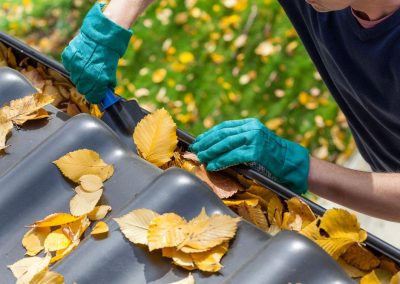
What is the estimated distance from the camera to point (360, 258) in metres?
1.34

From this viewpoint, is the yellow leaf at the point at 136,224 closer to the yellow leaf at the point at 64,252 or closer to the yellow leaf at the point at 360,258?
the yellow leaf at the point at 64,252

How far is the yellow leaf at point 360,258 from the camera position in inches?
52.2

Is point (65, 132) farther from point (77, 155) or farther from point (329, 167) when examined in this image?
point (329, 167)

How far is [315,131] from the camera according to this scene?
3766 mm

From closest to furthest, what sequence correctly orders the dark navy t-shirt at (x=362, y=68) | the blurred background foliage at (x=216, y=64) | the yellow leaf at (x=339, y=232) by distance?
1. the yellow leaf at (x=339, y=232)
2. the dark navy t-shirt at (x=362, y=68)
3. the blurred background foliage at (x=216, y=64)

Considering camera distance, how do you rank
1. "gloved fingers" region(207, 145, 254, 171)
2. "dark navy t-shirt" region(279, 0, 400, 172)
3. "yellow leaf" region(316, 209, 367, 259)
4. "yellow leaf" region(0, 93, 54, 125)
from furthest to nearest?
1. "dark navy t-shirt" region(279, 0, 400, 172)
2. "yellow leaf" region(0, 93, 54, 125)
3. "gloved fingers" region(207, 145, 254, 171)
4. "yellow leaf" region(316, 209, 367, 259)

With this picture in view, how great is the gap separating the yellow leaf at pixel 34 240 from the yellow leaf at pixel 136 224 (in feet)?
0.61

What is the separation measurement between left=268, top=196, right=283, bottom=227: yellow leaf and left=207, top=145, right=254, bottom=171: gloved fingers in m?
0.13

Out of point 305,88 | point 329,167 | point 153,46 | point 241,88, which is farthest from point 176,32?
point 329,167

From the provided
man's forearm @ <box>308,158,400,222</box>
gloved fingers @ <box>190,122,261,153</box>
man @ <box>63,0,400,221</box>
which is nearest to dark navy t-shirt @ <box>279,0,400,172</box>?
man @ <box>63,0,400,221</box>

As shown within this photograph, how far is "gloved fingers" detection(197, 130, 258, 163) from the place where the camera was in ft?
5.16

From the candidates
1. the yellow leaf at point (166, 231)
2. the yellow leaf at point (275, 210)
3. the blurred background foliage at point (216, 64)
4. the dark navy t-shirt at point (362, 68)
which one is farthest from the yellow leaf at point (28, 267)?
the blurred background foliage at point (216, 64)

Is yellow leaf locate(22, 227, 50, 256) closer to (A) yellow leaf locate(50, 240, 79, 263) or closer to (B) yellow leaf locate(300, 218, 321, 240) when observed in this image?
(A) yellow leaf locate(50, 240, 79, 263)

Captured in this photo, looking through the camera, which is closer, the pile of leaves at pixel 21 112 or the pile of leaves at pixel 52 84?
the pile of leaves at pixel 21 112
